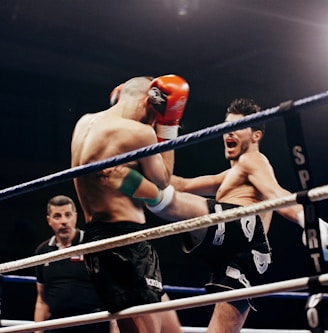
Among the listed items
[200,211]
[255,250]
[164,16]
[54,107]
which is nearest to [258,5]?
[164,16]

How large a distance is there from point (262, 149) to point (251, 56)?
0.94m

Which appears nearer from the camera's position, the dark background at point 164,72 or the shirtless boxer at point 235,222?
the shirtless boxer at point 235,222

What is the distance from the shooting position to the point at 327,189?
119cm

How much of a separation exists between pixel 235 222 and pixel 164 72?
4.73m

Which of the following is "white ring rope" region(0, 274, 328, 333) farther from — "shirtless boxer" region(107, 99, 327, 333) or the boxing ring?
"shirtless boxer" region(107, 99, 327, 333)

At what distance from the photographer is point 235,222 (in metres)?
2.29

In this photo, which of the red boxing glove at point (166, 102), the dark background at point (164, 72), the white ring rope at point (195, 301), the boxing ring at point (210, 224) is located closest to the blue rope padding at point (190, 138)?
the boxing ring at point (210, 224)

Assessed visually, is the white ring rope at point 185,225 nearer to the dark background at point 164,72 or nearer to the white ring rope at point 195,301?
the white ring rope at point 195,301

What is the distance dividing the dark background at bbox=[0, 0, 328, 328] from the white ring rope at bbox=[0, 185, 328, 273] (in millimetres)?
4405

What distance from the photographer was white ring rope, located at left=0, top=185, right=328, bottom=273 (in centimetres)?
126

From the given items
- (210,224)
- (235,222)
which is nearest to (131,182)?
(210,224)

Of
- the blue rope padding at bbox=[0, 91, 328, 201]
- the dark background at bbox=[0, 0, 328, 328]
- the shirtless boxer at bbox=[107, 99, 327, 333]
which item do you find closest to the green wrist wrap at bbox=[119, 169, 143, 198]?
the shirtless boxer at bbox=[107, 99, 327, 333]

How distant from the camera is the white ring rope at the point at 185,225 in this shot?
126 cm

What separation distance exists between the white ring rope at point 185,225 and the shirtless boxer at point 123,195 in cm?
19
